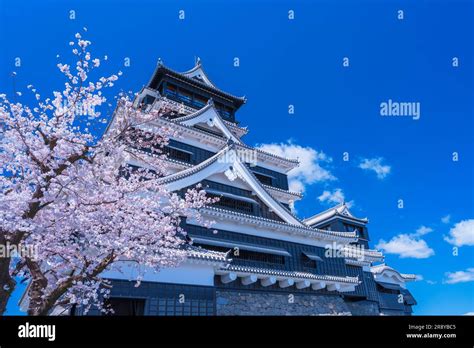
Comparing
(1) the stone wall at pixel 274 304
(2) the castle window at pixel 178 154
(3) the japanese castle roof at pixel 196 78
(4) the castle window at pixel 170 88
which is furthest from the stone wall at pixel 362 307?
(4) the castle window at pixel 170 88

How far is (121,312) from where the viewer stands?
12.3 meters

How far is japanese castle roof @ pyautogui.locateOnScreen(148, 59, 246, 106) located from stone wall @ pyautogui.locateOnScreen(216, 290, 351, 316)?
1618 cm

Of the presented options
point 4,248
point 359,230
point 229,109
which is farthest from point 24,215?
point 359,230

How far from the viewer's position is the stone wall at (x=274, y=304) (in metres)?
13.9

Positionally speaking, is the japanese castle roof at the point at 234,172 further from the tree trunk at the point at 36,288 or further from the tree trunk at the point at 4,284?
the tree trunk at the point at 4,284

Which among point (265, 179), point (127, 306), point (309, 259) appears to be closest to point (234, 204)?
point (309, 259)

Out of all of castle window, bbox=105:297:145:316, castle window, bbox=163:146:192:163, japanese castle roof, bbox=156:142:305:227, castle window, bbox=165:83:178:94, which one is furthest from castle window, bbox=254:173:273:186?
castle window, bbox=105:297:145:316

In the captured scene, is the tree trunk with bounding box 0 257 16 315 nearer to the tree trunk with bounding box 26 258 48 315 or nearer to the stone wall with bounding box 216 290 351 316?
the tree trunk with bounding box 26 258 48 315

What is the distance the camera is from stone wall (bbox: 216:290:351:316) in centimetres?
1388

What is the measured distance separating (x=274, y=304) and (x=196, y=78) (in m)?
18.5

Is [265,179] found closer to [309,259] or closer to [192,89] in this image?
[309,259]
